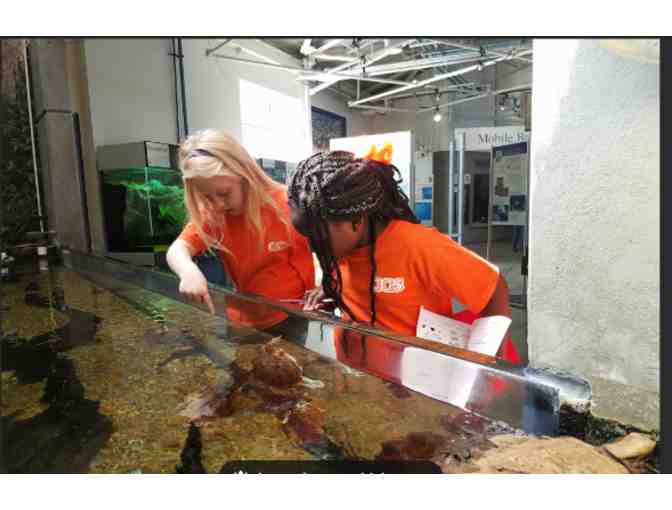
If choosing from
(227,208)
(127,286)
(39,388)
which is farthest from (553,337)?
(127,286)

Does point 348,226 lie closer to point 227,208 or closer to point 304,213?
point 304,213

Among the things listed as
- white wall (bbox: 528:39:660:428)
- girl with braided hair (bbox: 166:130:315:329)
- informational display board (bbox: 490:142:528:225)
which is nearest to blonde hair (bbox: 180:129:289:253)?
girl with braided hair (bbox: 166:130:315:329)

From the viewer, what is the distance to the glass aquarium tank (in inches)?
93.8

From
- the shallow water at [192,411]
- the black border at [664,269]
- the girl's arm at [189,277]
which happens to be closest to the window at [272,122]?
the girl's arm at [189,277]

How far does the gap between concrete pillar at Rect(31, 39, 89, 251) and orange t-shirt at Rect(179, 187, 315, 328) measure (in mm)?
1891

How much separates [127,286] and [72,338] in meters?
0.82

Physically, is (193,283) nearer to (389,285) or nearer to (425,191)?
(389,285)

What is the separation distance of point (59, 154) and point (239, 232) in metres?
2.28

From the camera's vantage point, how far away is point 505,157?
2.50 meters

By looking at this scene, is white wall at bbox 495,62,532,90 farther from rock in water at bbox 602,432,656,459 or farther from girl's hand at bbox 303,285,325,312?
rock in water at bbox 602,432,656,459

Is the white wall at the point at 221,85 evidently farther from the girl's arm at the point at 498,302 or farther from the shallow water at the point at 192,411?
the girl's arm at the point at 498,302

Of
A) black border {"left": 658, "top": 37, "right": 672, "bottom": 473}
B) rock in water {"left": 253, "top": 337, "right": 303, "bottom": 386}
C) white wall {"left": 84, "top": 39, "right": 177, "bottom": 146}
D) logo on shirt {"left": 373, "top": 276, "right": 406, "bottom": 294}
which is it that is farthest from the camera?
white wall {"left": 84, "top": 39, "right": 177, "bottom": 146}

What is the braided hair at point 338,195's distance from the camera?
0.87m

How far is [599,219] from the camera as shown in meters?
0.64
